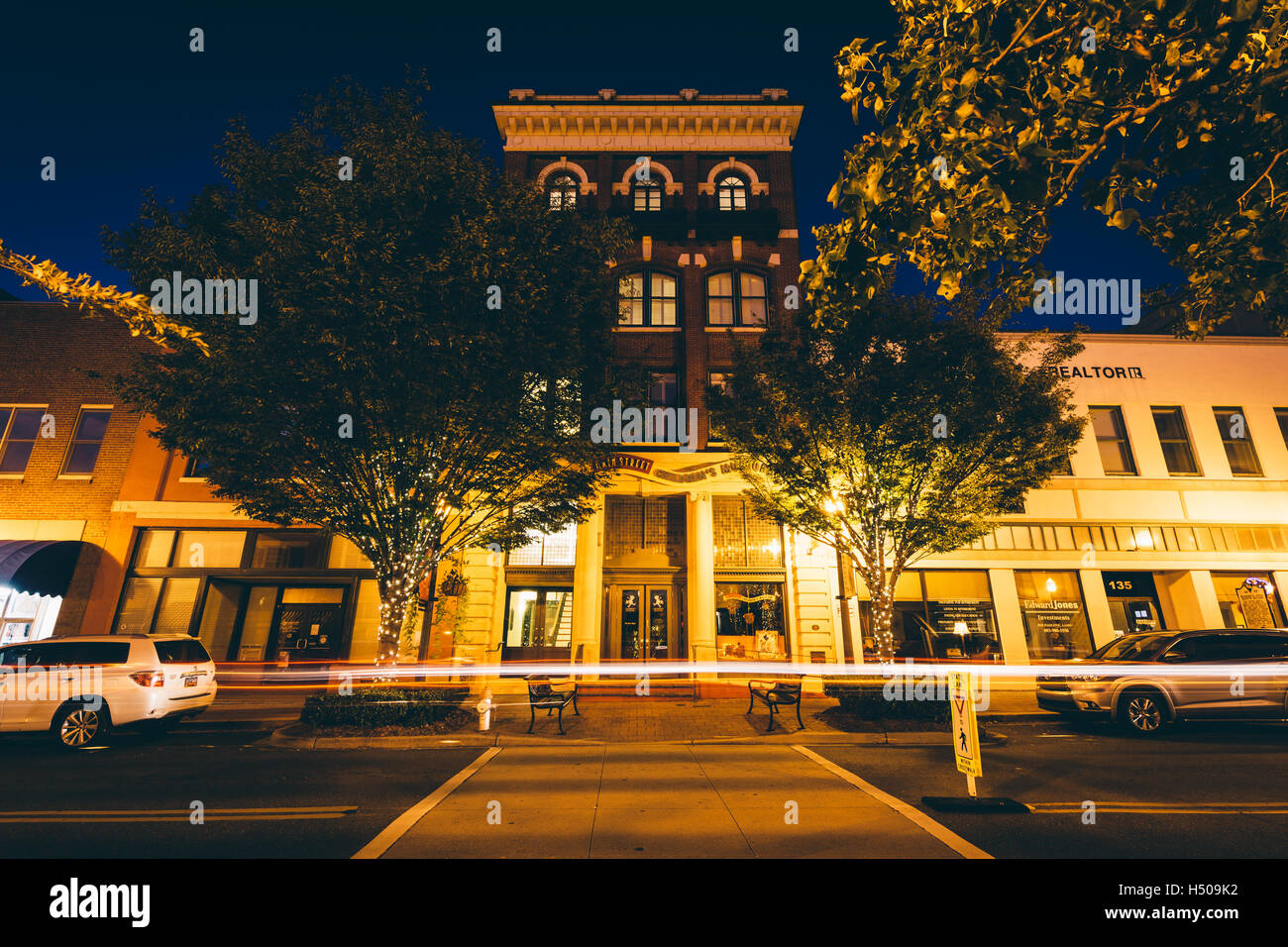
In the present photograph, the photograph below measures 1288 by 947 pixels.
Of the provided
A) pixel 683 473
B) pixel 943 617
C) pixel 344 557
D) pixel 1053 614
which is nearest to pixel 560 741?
pixel 683 473

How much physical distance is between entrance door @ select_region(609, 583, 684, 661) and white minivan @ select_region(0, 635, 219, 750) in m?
9.85

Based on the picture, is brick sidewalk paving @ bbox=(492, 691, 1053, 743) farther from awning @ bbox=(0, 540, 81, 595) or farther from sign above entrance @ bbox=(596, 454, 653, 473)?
awning @ bbox=(0, 540, 81, 595)

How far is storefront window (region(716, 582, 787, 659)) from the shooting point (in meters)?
16.2

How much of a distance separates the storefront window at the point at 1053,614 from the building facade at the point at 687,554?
2.4 inches

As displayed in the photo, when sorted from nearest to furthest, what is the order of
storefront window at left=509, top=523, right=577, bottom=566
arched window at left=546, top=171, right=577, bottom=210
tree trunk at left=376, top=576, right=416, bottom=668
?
tree trunk at left=376, top=576, right=416, bottom=668, storefront window at left=509, top=523, right=577, bottom=566, arched window at left=546, top=171, right=577, bottom=210

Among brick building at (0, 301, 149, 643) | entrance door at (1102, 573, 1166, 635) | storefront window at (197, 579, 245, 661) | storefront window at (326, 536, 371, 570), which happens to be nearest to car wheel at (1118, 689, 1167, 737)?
entrance door at (1102, 573, 1166, 635)

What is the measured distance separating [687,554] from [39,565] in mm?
17915

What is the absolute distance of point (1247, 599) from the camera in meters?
17.2

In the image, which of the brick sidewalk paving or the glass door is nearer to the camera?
the brick sidewalk paving

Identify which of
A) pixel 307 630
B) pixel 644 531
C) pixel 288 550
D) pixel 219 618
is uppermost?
pixel 644 531

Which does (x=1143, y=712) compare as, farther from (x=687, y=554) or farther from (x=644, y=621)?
(x=644, y=621)
